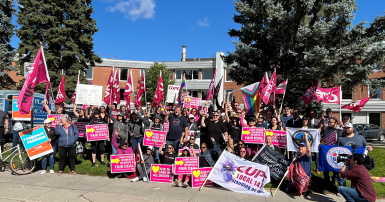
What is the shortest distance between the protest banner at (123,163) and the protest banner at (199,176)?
6.59 feet

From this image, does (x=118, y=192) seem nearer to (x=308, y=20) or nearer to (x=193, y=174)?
(x=193, y=174)

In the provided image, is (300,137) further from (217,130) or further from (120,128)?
(120,128)

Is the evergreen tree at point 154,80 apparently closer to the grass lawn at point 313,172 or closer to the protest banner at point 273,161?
the grass lawn at point 313,172

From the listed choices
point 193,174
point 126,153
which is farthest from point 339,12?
point 126,153

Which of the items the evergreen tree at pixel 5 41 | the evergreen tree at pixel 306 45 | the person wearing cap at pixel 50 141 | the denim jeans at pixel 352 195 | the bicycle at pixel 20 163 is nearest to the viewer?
the denim jeans at pixel 352 195

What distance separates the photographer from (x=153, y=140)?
916 cm

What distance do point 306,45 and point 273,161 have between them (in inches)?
291

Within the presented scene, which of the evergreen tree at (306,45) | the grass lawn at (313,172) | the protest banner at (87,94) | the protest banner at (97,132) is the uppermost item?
the evergreen tree at (306,45)

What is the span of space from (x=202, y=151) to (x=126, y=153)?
2417mm

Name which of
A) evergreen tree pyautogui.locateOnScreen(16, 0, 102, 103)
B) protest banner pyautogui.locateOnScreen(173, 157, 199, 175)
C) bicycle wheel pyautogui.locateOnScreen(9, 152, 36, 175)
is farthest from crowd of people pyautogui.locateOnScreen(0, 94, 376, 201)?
evergreen tree pyautogui.locateOnScreen(16, 0, 102, 103)

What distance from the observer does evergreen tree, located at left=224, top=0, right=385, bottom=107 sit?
11766 mm

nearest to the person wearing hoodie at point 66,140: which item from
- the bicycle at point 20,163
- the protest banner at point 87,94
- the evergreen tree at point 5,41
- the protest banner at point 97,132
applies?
the protest banner at point 97,132

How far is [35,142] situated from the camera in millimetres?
8562

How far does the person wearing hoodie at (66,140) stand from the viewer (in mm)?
8656
